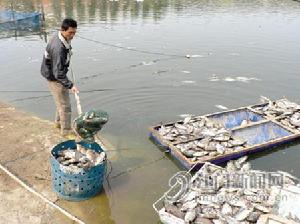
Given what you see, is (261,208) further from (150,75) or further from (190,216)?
(150,75)

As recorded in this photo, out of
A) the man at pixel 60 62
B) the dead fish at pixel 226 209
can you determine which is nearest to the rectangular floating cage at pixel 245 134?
the dead fish at pixel 226 209

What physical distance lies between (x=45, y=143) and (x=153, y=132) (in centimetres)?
269

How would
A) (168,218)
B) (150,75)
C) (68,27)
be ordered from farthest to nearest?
1. (150,75)
2. (68,27)
3. (168,218)

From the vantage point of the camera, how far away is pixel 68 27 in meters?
7.50

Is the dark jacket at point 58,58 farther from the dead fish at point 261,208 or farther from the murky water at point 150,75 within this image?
the dead fish at point 261,208

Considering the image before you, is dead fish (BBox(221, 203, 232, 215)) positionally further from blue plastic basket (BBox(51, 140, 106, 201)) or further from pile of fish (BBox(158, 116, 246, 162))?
blue plastic basket (BBox(51, 140, 106, 201))

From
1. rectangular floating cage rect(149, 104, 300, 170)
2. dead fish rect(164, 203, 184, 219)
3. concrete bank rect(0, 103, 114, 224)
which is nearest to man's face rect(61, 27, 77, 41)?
concrete bank rect(0, 103, 114, 224)

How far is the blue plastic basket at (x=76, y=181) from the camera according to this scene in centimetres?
655

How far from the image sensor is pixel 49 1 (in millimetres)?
34469

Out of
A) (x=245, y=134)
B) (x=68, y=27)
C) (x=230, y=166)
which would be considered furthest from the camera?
(x=245, y=134)

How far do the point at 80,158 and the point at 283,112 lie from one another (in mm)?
6302

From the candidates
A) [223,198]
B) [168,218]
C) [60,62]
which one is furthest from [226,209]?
[60,62]

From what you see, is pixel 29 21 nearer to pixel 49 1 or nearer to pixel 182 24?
pixel 182 24

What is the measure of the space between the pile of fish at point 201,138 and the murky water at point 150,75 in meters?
0.50
